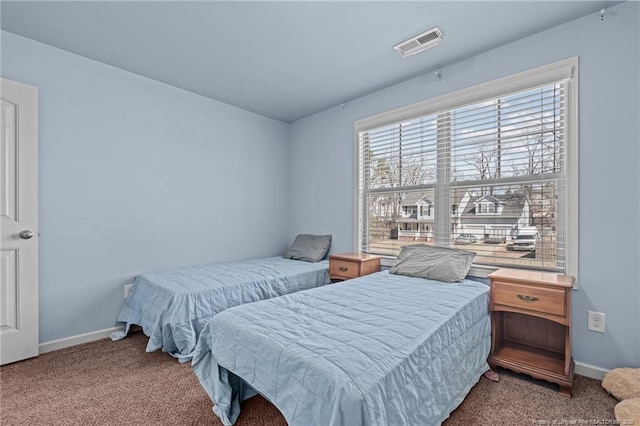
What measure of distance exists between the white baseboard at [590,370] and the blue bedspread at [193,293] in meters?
2.14

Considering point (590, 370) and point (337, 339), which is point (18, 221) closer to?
point (337, 339)

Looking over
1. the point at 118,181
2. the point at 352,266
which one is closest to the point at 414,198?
the point at 352,266

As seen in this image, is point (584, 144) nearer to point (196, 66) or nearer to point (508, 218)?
point (508, 218)

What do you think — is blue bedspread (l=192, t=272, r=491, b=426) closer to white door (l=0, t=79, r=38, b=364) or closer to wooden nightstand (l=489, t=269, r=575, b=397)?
wooden nightstand (l=489, t=269, r=575, b=397)

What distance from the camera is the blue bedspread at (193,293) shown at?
7.39 feet

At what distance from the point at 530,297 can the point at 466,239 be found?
0.77 metres

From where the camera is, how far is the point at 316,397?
3.57ft

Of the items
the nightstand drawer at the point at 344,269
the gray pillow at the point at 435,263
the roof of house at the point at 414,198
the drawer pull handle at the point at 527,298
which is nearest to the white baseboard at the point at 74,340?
the nightstand drawer at the point at 344,269

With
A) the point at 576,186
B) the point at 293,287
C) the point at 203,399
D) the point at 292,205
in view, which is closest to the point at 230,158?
the point at 292,205

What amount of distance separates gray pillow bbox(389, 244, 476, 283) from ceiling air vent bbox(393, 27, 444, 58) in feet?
5.49

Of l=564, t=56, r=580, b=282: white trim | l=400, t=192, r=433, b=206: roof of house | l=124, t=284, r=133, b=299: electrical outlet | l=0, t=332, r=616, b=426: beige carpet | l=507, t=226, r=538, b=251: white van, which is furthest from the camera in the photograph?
l=400, t=192, r=433, b=206: roof of house

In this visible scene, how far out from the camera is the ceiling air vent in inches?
88.5

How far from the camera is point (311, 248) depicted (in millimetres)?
3734

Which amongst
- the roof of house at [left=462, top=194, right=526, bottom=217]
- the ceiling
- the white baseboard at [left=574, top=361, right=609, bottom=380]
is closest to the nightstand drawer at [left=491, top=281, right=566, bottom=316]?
the white baseboard at [left=574, top=361, right=609, bottom=380]
